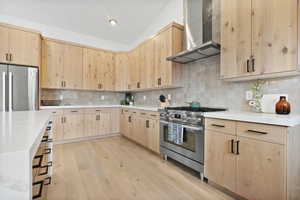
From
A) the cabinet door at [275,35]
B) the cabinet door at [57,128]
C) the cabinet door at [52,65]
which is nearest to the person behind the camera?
the cabinet door at [275,35]

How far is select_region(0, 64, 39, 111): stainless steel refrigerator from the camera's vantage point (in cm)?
284

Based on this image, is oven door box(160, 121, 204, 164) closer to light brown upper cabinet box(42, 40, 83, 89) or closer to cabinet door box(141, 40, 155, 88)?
cabinet door box(141, 40, 155, 88)

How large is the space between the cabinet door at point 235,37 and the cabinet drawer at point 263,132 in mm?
668

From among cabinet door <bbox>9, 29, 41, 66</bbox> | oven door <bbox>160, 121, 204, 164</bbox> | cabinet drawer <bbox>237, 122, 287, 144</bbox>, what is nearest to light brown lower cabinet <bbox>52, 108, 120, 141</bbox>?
cabinet door <bbox>9, 29, 41, 66</bbox>

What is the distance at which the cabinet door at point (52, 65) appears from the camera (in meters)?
3.64

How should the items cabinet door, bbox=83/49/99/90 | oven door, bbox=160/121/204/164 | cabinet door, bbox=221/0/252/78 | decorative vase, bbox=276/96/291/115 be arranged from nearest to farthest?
decorative vase, bbox=276/96/291/115 → cabinet door, bbox=221/0/252/78 → oven door, bbox=160/121/204/164 → cabinet door, bbox=83/49/99/90

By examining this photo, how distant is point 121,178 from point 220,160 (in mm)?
1347

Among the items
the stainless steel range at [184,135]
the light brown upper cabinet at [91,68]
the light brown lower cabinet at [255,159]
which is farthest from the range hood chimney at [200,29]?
the light brown upper cabinet at [91,68]

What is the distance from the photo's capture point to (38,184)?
1054mm

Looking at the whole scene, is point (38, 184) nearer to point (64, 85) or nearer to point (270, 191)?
point (270, 191)

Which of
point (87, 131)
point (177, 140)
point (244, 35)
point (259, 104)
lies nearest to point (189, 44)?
point (244, 35)

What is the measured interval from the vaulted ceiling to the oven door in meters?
3.02

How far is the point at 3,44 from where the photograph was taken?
2939mm

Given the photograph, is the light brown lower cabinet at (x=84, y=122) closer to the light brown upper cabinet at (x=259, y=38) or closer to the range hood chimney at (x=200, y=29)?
the range hood chimney at (x=200, y=29)
